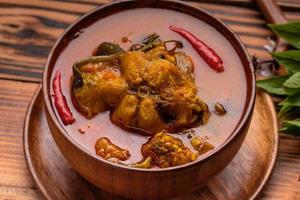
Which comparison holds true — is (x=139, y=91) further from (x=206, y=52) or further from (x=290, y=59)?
(x=290, y=59)

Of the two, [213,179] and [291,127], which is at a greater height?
[291,127]

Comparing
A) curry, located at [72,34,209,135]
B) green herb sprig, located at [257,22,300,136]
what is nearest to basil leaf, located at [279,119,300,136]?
green herb sprig, located at [257,22,300,136]

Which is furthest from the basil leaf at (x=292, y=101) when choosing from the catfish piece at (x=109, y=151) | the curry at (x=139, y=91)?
the catfish piece at (x=109, y=151)

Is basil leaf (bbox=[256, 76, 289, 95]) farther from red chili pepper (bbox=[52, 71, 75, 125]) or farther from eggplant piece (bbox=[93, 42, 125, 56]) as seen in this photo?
red chili pepper (bbox=[52, 71, 75, 125])

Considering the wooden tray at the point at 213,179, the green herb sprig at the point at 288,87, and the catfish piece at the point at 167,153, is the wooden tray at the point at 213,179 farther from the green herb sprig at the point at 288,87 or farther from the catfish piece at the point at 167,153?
the catfish piece at the point at 167,153

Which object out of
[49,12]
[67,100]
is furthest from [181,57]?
[49,12]

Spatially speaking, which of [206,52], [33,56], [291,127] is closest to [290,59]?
[291,127]

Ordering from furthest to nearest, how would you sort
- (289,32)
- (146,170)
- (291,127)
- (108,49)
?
(289,32)
(291,127)
(108,49)
(146,170)
